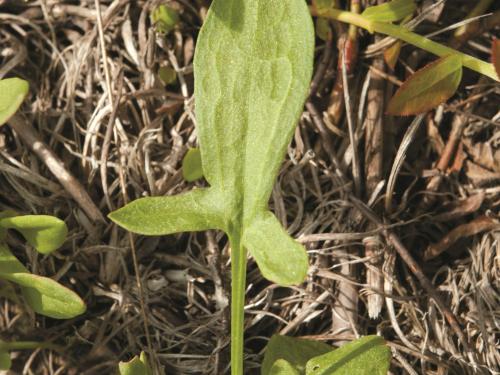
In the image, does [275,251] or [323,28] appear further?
[323,28]

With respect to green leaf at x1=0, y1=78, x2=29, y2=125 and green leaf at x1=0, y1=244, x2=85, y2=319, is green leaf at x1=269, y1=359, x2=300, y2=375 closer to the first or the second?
green leaf at x1=0, y1=244, x2=85, y2=319

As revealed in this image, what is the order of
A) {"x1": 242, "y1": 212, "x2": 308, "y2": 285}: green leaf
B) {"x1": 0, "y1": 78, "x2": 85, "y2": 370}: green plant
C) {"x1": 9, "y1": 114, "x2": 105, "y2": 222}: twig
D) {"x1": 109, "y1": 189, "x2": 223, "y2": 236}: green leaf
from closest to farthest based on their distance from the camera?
Answer: {"x1": 242, "y1": 212, "x2": 308, "y2": 285}: green leaf
{"x1": 109, "y1": 189, "x2": 223, "y2": 236}: green leaf
{"x1": 0, "y1": 78, "x2": 85, "y2": 370}: green plant
{"x1": 9, "y1": 114, "x2": 105, "y2": 222}: twig

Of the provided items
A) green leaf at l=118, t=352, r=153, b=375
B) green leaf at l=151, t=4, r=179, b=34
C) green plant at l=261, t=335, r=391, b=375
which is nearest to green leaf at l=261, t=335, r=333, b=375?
green plant at l=261, t=335, r=391, b=375

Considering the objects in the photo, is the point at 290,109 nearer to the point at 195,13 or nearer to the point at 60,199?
the point at 195,13

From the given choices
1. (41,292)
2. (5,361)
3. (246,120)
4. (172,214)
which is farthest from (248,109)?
(5,361)

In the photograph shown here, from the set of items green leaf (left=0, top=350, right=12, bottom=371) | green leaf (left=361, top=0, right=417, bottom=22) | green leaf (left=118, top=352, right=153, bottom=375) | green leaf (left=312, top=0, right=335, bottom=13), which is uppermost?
green leaf (left=312, top=0, right=335, bottom=13)

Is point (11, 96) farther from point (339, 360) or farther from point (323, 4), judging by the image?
point (339, 360)
